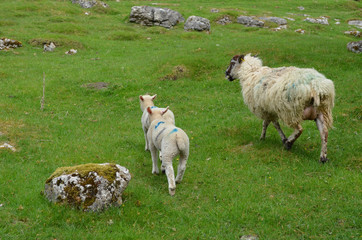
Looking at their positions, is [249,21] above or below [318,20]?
below

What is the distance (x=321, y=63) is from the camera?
20828 mm

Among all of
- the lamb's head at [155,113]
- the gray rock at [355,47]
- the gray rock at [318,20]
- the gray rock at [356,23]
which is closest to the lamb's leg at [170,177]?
the lamb's head at [155,113]

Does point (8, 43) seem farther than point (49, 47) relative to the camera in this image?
No

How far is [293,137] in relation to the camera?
36.2 feet

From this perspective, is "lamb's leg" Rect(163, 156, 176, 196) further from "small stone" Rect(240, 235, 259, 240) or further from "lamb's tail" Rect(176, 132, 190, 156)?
"small stone" Rect(240, 235, 259, 240)

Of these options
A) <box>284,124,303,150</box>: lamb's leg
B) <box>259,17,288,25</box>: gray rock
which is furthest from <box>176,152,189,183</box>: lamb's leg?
<box>259,17,288,25</box>: gray rock

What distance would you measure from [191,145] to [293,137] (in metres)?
3.46

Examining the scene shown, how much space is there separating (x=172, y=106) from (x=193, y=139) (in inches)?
172

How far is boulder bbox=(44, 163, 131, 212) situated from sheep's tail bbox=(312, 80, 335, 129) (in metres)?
5.96

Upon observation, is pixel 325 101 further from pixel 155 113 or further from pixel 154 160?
pixel 154 160

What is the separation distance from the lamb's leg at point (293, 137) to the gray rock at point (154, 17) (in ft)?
93.0

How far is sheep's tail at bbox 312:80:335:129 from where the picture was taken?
10047 millimetres

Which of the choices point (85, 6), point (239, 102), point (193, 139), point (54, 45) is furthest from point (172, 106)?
Result: point (85, 6)

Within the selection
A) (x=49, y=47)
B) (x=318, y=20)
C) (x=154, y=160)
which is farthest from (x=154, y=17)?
(x=154, y=160)
